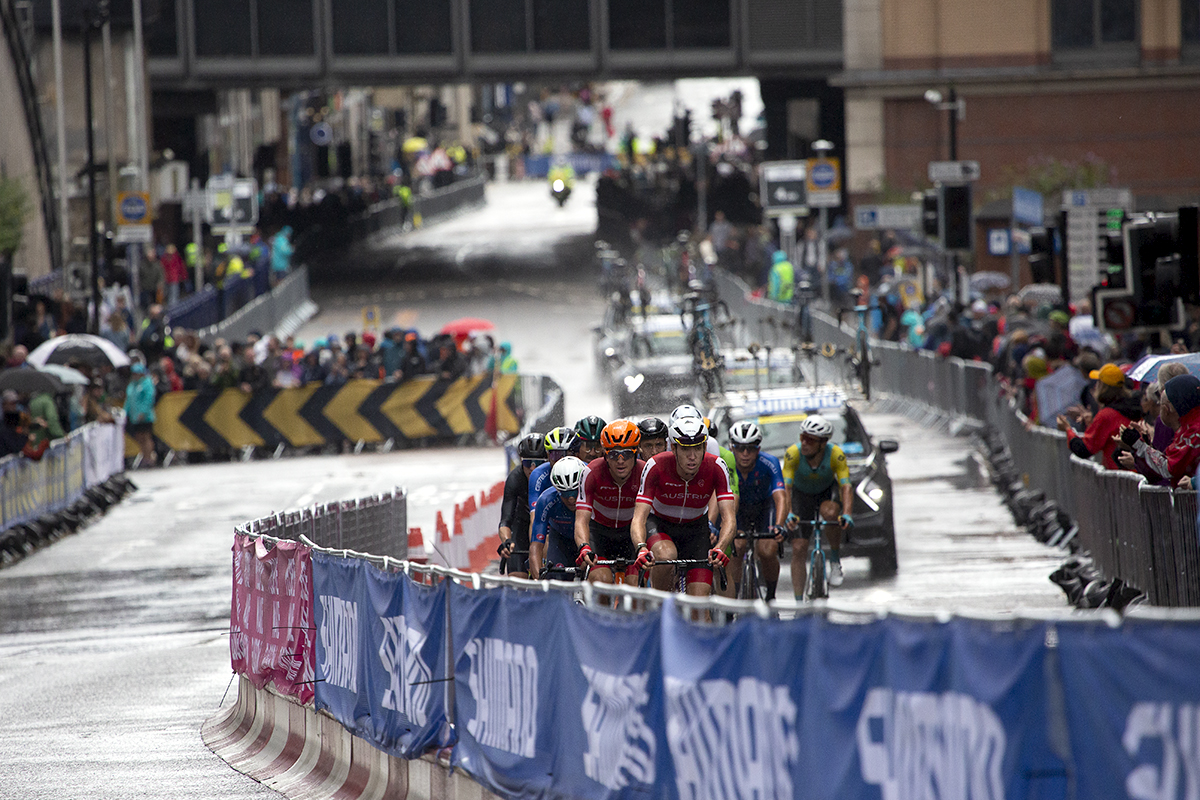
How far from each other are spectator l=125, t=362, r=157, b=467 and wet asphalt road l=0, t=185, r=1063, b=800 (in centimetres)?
81

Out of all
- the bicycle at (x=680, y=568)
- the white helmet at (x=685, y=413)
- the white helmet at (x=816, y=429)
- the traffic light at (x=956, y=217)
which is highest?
the traffic light at (x=956, y=217)

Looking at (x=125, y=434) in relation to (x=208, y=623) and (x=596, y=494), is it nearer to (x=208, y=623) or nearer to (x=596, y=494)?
(x=208, y=623)

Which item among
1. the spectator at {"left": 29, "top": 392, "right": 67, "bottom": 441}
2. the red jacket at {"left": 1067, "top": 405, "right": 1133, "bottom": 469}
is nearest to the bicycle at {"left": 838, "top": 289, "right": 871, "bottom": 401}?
the spectator at {"left": 29, "top": 392, "right": 67, "bottom": 441}

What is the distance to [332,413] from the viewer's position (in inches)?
1391

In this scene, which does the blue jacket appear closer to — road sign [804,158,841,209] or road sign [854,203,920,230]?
road sign [854,203,920,230]

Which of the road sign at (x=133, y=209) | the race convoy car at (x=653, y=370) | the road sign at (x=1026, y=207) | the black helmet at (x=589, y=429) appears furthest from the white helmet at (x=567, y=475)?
the road sign at (x=133, y=209)

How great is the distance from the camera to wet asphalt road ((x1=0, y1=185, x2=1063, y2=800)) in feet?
41.7

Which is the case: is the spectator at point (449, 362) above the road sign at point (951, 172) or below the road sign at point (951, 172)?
below

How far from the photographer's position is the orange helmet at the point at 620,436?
1164cm

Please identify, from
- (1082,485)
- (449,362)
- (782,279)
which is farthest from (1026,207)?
(1082,485)

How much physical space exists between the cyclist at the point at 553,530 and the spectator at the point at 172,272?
35.3 meters

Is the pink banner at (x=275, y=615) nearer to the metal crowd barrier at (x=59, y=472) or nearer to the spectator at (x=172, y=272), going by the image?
the metal crowd barrier at (x=59, y=472)

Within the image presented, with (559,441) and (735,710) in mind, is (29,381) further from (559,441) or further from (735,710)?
(735,710)

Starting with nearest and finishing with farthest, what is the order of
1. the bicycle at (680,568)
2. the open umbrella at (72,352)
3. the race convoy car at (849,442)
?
the bicycle at (680,568) → the race convoy car at (849,442) → the open umbrella at (72,352)
